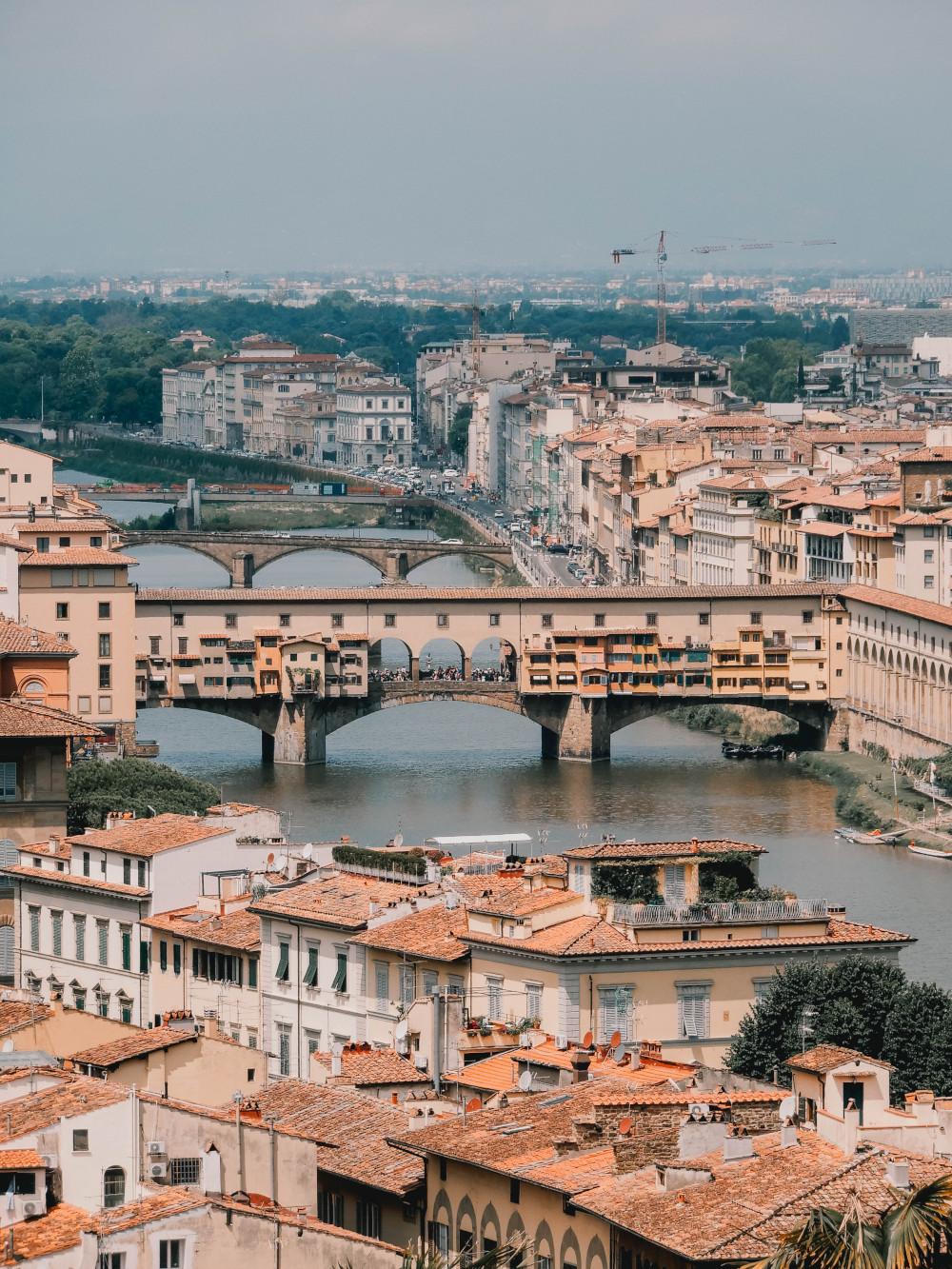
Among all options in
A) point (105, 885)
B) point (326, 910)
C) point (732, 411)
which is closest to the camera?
point (326, 910)

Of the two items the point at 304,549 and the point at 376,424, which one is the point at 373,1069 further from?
the point at 376,424

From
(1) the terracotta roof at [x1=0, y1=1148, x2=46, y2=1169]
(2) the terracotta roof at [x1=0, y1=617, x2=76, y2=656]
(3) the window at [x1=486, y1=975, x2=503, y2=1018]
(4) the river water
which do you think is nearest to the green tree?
(4) the river water

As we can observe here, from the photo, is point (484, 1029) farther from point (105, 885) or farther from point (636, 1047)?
point (105, 885)

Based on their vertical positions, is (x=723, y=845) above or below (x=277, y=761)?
above

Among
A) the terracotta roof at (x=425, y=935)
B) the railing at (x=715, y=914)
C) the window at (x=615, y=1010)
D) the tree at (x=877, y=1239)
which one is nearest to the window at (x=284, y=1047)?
the terracotta roof at (x=425, y=935)

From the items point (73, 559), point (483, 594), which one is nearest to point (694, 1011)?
point (73, 559)

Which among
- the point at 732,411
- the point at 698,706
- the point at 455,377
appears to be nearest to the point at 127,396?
the point at 455,377
